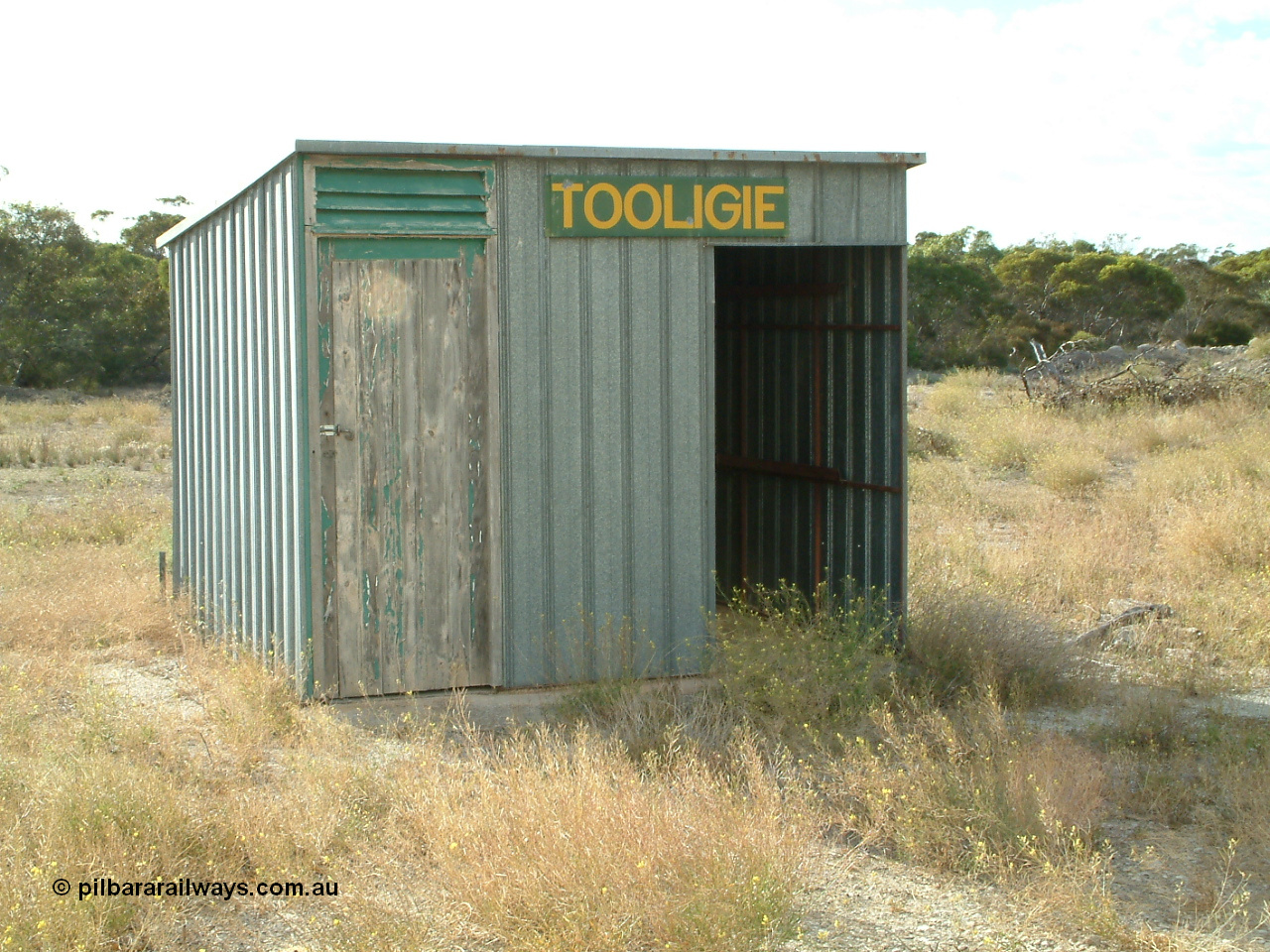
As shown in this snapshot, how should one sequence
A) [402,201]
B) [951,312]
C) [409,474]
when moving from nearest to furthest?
[402,201] < [409,474] < [951,312]

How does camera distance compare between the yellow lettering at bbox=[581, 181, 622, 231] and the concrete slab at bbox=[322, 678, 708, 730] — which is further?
the yellow lettering at bbox=[581, 181, 622, 231]

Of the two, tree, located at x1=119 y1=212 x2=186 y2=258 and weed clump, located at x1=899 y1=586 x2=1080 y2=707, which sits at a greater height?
tree, located at x1=119 y1=212 x2=186 y2=258

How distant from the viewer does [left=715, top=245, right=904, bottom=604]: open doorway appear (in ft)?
25.6

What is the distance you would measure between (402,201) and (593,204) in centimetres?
98

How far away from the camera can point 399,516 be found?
6.70 meters

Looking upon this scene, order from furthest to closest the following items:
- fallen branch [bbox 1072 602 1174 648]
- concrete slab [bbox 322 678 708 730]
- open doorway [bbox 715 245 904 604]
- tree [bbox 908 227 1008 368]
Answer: tree [bbox 908 227 1008 368] < fallen branch [bbox 1072 602 1174 648] < open doorway [bbox 715 245 904 604] < concrete slab [bbox 322 678 708 730]

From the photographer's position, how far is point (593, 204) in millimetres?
6762

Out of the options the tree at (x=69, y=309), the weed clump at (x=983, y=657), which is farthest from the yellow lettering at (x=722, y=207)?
the tree at (x=69, y=309)

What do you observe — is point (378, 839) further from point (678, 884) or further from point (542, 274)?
point (542, 274)

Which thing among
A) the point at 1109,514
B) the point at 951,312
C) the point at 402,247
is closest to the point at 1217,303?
the point at 951,312

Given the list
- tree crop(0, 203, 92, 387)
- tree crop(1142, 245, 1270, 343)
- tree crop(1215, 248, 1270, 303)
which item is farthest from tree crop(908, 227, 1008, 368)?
tree crop(0, 203, 92, 387)

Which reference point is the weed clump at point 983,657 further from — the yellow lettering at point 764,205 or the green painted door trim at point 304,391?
the green painted door trim at point 304,391

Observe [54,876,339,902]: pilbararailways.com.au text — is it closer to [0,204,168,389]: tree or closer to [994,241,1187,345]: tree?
[0,204,168,389]: tree

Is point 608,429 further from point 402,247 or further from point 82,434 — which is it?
point 82,434
